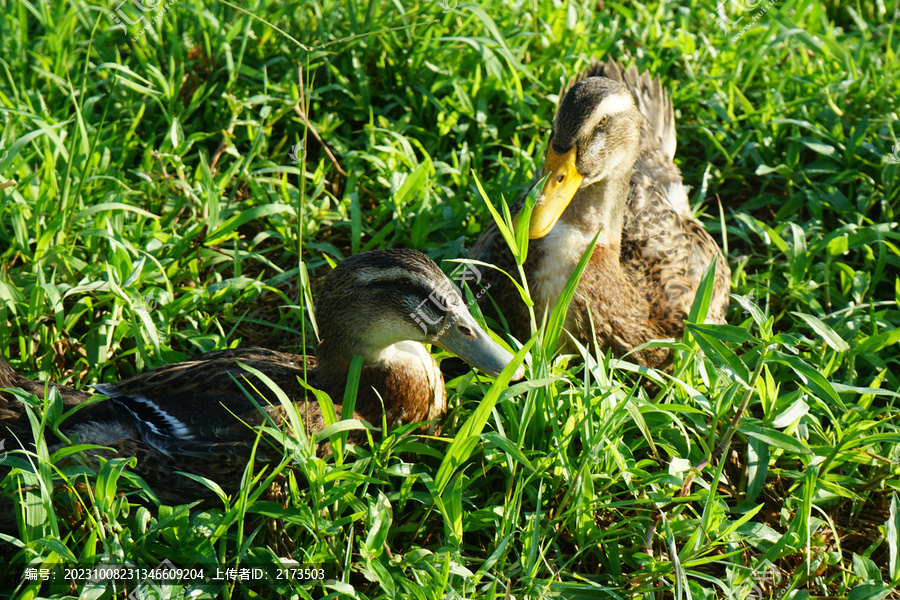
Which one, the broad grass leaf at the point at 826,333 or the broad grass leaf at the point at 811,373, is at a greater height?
the broad grass leaf at the point at 811,373

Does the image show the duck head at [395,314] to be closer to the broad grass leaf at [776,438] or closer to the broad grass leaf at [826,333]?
the broad grass leaf at [776,438]

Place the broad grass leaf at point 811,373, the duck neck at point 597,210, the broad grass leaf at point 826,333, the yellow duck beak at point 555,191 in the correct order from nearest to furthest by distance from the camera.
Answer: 1. the broad grass leaf at point 811,373
2. the broad grass leaf at point 826,333
3. the yellow duck beak at point 555,191
4. the duck neck at point 597,210

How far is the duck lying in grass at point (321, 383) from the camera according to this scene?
249 cm

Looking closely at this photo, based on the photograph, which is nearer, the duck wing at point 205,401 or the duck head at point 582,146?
the duck wing at point 205,401

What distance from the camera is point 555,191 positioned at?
3.05 m

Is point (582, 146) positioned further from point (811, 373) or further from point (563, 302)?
point (811, 373)

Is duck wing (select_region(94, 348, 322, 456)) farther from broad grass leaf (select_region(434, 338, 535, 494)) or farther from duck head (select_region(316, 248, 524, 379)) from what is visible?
broad grass leaf (select_region(434, 338, 535, 494))

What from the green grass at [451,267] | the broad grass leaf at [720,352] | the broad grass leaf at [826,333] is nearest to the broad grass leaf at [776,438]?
the green grass at [451,267]

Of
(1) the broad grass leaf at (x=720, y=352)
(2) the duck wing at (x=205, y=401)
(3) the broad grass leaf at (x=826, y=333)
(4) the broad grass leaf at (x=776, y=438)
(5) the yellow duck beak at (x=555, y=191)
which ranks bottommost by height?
(2) the duck wing at (x=205, y=401)

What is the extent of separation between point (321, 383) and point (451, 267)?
3.01ft

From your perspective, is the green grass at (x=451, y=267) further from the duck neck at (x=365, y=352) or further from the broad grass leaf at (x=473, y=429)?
the duck neck at (x=365, y=352)

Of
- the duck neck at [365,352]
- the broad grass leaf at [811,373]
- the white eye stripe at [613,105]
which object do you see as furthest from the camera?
the white eye stripe at [613,105]

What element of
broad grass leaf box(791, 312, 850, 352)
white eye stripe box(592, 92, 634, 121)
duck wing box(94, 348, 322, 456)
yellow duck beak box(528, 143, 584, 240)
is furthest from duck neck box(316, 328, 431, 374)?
broad grass leaf box(791, 312, 850, 352)

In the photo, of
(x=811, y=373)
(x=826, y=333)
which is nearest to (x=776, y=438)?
(x=811, y=373)
